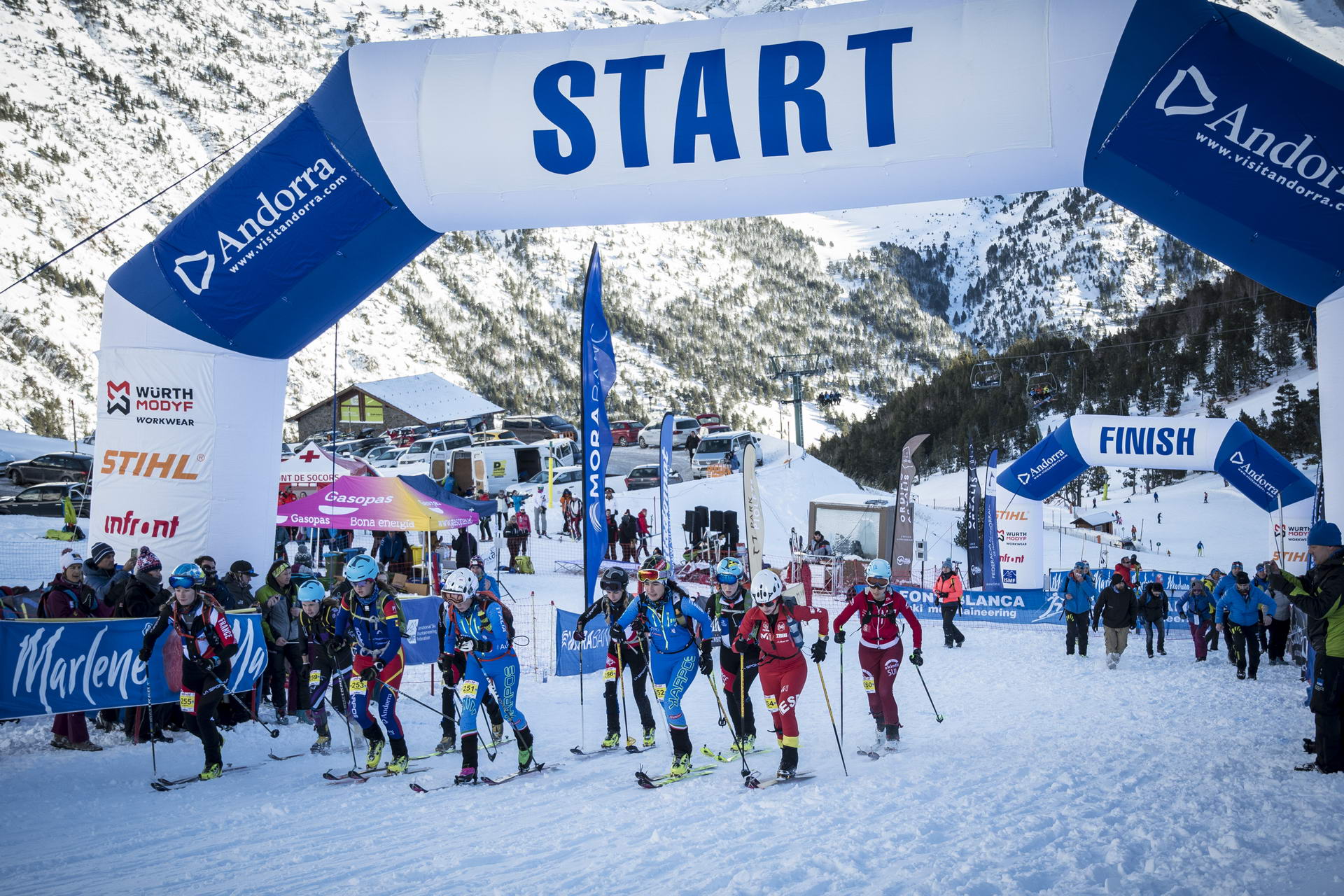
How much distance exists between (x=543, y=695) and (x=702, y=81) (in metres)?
6.29

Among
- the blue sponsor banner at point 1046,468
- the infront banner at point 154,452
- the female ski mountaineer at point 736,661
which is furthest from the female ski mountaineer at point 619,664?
the blue sponsor banner at point 1046,468

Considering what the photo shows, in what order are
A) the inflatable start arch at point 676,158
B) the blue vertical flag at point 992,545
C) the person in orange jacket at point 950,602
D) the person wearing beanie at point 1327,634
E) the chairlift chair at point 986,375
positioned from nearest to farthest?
the person wearing beanie at point 1327,634
the inflatable start arch at point 676,158
the person in orange jacket at point 950,602
the blue vertical flag at point 992,545
the chairlift chair at point 986,375

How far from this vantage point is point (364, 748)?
799 centimetres

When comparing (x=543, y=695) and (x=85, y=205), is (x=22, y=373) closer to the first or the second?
(x=85, y=205)

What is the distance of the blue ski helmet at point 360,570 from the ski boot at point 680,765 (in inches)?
105

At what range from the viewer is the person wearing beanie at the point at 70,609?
24.0ft

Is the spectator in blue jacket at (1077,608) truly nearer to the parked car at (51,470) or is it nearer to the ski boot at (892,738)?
the ski boot at (892,738)

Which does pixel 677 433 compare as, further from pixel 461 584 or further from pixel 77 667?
pixel 77 667

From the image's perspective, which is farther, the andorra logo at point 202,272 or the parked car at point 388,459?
the parked car at point 388,459

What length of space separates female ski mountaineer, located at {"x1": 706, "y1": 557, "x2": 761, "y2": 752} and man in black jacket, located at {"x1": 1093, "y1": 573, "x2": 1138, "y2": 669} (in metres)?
6.73

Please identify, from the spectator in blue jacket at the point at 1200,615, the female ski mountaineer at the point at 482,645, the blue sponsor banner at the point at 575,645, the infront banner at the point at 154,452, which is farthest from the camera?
the spectator in blue jacket at the point at 1200,615

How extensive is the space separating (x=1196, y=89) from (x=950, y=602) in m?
8.91

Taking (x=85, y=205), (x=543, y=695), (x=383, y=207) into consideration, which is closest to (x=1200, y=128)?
(x=383, y=207)

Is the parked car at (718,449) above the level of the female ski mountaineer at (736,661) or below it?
above
